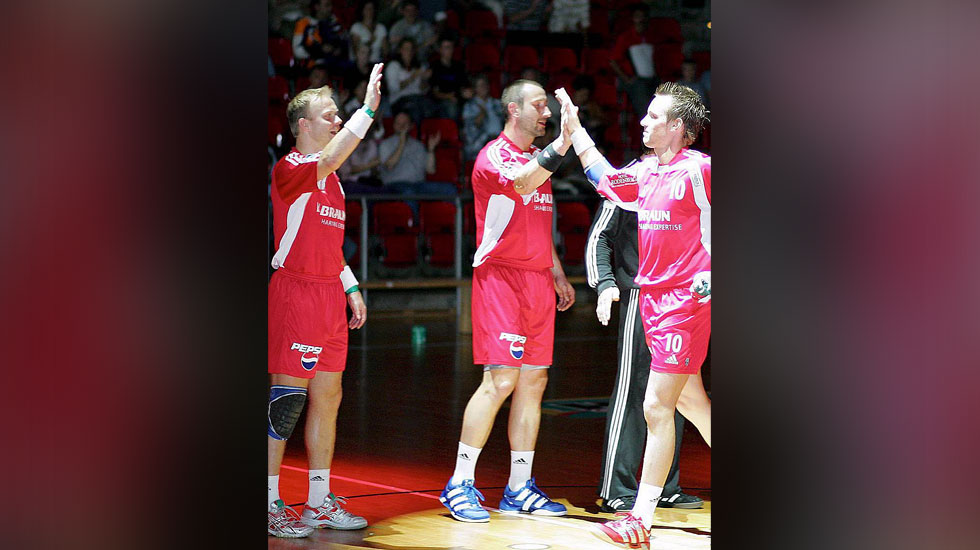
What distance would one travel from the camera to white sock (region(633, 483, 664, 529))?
4.62m

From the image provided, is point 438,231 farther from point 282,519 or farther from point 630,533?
point 630,533

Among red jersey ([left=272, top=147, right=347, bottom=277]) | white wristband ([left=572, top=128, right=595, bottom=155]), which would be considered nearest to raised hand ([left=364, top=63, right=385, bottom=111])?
red jersey ([left=272, top=147, right=347, bottom=277])

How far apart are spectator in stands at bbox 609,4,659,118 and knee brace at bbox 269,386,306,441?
875 cm

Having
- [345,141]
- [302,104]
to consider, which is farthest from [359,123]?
[302,104]

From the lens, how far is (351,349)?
37.1ft

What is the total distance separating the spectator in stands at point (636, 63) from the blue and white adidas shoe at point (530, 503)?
817 cm

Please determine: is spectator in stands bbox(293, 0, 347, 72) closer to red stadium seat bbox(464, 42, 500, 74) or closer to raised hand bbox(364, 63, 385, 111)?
red stadium seat bbox(464, 42, 500, 74)

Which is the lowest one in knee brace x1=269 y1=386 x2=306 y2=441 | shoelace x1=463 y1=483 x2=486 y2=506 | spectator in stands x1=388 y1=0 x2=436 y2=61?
shoelace x1=463 y1=483 x2=486 y2=506

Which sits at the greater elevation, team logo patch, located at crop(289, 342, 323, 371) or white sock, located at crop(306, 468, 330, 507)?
team logo patch, located at crop(289, 342, 323, 371)
